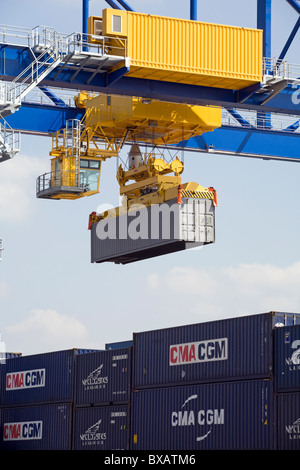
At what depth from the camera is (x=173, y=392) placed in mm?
31062

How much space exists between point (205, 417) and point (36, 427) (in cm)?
983

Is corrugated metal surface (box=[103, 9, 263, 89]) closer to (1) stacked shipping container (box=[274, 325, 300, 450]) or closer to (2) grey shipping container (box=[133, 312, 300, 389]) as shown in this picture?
(2) grey shipping container (box=[133, 312, 300, 389])

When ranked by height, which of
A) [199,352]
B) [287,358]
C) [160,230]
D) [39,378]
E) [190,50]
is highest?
[190,50]

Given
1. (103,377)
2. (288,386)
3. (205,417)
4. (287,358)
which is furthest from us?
(103,377)

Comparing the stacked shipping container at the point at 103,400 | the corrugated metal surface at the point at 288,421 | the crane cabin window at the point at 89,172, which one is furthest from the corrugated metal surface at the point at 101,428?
the crane cabin window at the point at 89,172

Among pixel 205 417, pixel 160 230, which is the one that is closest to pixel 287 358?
pixel 205 417

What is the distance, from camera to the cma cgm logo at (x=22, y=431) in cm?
3719

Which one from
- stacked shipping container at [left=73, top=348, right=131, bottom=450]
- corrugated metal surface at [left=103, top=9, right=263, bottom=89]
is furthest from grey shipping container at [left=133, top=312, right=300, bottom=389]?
corrugated metal surface at [left=103, top=9, right=263, bottom=89]

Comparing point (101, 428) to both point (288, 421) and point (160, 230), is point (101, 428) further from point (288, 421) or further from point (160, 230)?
point (288, 421)

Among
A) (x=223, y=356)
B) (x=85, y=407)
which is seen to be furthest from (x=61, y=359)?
(x=223, y=356)

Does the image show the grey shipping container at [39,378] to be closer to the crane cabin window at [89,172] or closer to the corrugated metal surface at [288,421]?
the crane cabin window at [89,172]

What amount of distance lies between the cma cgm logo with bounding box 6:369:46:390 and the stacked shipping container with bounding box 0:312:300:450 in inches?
1.8

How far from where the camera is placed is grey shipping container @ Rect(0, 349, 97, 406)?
3644 cm
